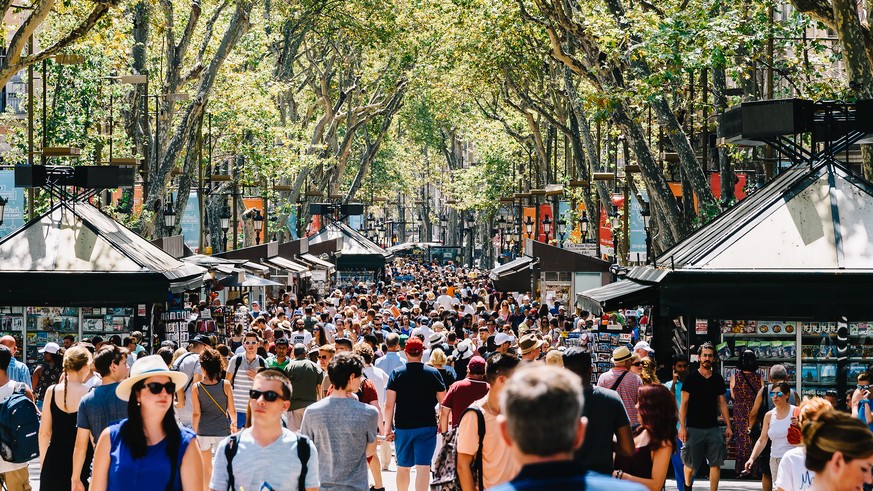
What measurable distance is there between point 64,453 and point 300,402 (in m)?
4.17

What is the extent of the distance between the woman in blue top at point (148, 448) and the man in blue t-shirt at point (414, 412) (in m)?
4.88

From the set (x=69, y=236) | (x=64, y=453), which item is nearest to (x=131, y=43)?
(x=69, y=236)

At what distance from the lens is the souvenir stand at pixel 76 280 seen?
1845 centimetres

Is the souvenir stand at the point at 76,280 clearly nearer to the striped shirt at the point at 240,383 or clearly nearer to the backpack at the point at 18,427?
the striped shirt at the point at 240,383

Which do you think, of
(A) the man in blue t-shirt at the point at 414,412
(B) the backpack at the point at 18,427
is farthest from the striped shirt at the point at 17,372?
(A) the man in blue t-shirt at the point at 414,412

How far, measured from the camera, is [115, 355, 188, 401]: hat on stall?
5980 millimetres

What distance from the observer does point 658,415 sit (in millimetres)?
7871

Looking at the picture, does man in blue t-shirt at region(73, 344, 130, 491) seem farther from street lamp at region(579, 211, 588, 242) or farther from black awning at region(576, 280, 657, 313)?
street lamp at region(579, 211, 588, 242)

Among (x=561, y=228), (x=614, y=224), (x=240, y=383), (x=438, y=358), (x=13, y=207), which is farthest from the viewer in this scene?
(x=561, y=228)

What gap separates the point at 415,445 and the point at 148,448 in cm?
528

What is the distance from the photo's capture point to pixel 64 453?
8.55 metres

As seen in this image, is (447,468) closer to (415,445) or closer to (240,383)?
(415,445)

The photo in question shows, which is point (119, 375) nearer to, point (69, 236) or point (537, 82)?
point (69, 236)

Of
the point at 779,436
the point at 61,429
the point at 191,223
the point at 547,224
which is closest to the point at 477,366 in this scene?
the point at 779,436
